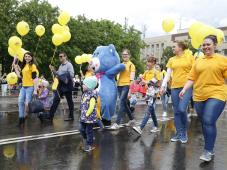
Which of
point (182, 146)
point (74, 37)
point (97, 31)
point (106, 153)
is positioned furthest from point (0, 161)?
point (97, 31)

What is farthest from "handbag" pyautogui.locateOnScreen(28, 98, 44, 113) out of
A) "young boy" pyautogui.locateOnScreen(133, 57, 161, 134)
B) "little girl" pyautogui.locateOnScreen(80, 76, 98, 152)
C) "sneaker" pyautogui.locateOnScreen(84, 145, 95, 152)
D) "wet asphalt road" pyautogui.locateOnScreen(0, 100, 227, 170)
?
"sneaker" pyautogui.locateOnScreen(84, 145, 95, 152)

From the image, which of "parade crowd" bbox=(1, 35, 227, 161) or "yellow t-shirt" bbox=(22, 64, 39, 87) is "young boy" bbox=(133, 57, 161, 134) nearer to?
"parade crowd" bbox=(1, 35, 227, 161)

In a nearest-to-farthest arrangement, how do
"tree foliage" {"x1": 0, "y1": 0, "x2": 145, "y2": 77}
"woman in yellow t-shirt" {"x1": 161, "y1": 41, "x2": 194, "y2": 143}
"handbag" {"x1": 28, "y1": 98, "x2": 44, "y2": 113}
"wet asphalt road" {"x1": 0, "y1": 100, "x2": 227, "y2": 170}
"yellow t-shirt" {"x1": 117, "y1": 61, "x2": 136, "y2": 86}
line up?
"wet asphalt road" {"x1": 0, "y1": 100, "x2": 227, "y2": 170}, "woman in yellow t-shirt" {"x1": 161, "y1": 41, "x2": 194, "y2": 143}, "yellow t-shirt" {"x1": 117, "y1": 61, "x2": 136, "y2": 86}, "handbag" {"x1": 28, "y1": 98, "x2": 44, "y2": 113}, "tree foliage" {"x1": 0, "y1": 0, "x2": 145, "y2": 77}

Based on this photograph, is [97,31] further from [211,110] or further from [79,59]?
[211,110]

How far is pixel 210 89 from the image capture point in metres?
6.09

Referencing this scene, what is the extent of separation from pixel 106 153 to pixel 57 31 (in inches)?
224

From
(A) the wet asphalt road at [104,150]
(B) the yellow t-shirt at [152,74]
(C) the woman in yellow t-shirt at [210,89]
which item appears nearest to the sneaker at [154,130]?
(A) the wet asphalt road at [104,150]

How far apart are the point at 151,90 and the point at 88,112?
7.17 ft

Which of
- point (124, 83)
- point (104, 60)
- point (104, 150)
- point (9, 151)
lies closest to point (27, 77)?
point (104, 60)

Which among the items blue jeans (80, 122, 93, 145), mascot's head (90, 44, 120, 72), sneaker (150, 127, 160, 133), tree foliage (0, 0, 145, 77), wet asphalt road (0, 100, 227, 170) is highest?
tree foliage (0, 0, 145, 77)

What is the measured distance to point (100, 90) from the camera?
957 centimetres

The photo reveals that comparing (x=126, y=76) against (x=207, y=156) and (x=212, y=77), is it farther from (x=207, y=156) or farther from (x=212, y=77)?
(x=207, y=156)

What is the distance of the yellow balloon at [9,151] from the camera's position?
6.40 metres

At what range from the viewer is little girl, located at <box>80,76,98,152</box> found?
6.88 m
